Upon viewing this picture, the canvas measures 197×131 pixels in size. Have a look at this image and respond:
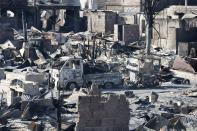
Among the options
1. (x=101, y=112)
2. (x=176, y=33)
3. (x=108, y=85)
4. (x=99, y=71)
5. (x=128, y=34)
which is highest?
(x=176, y=33)

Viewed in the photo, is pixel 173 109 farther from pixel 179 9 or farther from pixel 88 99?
pixel 179 9

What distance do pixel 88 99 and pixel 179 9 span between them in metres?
33.3

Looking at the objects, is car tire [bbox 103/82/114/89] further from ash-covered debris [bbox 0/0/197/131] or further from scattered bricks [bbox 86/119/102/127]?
scattered bricks [bbox 86/119/102/127]

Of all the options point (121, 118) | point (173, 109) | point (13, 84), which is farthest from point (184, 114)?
point (13, 84)

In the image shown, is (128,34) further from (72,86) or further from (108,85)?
(72,86)

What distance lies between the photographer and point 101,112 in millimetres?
19531

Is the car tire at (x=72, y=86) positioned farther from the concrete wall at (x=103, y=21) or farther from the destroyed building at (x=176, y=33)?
the concrete wall at (x=103, y=21)

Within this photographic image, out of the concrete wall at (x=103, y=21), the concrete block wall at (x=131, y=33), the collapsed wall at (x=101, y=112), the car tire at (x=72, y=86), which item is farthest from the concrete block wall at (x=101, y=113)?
the concrete wall at (x=103, y=21)

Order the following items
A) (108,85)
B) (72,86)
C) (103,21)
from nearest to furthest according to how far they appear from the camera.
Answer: (72,86) < (108,85) < (103,21)

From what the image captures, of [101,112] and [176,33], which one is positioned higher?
[176,33]

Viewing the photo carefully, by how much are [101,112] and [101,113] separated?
0.03m

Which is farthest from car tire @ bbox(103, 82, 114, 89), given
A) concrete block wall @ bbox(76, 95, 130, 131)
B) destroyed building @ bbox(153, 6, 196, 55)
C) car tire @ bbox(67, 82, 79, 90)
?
destroyed building @ bbox(153, 6, 196, 55)

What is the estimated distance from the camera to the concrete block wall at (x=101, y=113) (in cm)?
1942

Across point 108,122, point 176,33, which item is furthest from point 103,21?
point 108,122
